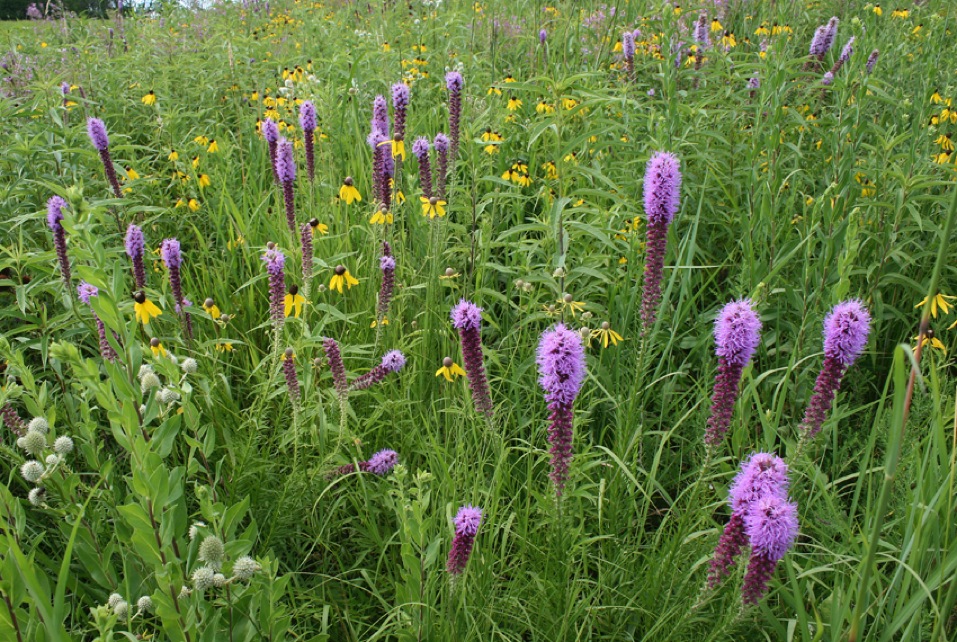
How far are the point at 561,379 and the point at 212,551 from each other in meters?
0.77

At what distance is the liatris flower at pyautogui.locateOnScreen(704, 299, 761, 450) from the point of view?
141 centimetres

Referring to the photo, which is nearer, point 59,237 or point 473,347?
point 473,347

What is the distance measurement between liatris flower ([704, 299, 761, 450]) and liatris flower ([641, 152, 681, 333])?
0.35 metres

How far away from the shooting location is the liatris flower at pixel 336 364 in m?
1.87

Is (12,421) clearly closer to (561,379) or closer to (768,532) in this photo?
(561,379)

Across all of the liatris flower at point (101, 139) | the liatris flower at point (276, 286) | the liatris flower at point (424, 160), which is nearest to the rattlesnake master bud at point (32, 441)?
the liatris flower at point (276, 286)

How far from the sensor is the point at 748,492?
125cm

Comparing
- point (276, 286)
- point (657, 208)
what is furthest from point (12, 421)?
point (657, 208)

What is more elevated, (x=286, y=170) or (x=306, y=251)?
(x=286, y=170)

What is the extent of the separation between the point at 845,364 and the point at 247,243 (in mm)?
2407

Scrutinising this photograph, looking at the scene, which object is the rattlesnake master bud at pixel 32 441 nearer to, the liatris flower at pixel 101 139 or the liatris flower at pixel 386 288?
the liatris flower at pixel 386 288

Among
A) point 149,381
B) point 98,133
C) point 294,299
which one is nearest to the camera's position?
point 149,381

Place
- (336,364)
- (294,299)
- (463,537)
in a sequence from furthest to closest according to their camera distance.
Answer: (294,299) < (336,364) < (463,537)

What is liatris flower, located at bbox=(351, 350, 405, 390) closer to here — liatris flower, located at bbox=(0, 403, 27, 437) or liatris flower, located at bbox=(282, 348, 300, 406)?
liatris flower, located at bbox=(282, 348, 300, 406)
